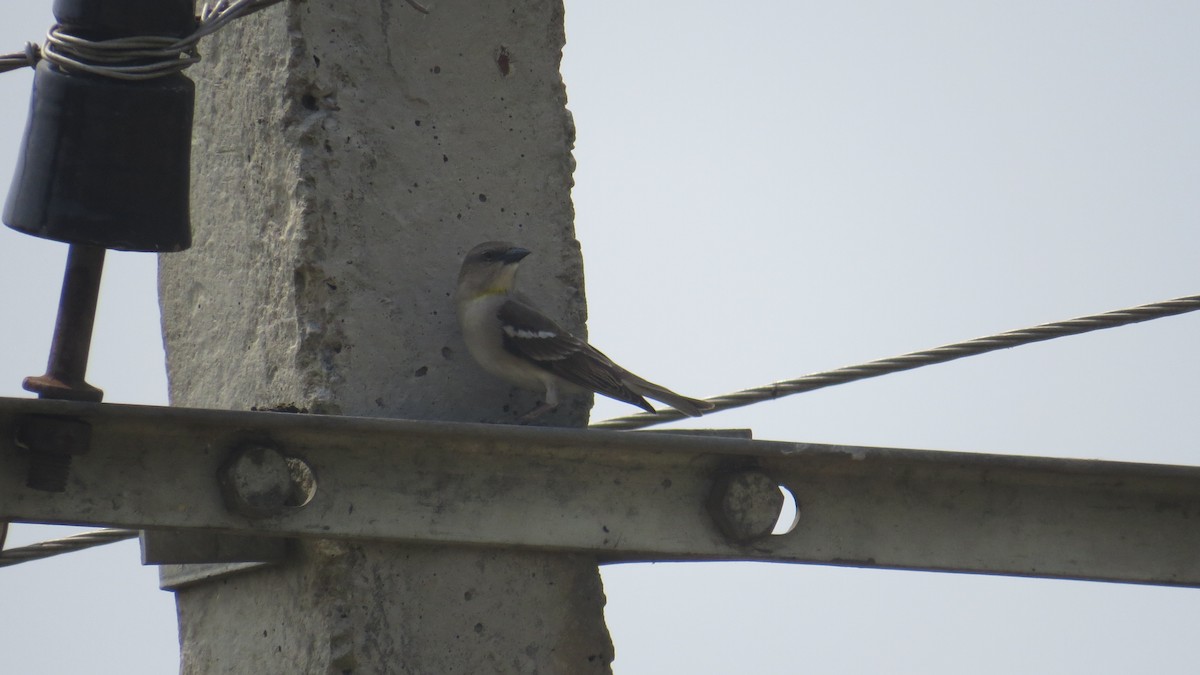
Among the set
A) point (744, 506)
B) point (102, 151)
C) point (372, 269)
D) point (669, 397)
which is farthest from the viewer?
point (669, 397)

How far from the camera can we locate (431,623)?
3.41m

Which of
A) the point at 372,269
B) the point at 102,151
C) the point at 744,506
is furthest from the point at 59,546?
the point at 744,506

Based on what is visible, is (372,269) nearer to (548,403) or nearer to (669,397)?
(548,403)

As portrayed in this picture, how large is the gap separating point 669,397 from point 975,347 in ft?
3.41

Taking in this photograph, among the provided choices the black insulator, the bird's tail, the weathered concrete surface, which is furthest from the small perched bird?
the black insulator

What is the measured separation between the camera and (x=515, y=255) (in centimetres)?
392

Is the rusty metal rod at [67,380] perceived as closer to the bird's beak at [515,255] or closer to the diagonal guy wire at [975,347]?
the bird's beak at [515,255]

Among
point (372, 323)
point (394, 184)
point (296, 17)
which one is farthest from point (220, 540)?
point (296, 17)

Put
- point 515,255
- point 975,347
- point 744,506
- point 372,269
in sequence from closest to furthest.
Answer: point 744,506 → point 372,269 → point 515,255 → point 975,347

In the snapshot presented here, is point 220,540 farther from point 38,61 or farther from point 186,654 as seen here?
point 38,61

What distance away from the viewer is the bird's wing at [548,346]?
4.06 metres

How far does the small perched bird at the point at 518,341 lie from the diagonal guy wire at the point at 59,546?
4.04 feet

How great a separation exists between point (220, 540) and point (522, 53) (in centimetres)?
165

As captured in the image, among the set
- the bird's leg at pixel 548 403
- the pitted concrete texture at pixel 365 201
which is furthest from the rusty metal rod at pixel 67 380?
the bird's leg at pixel 548 403
